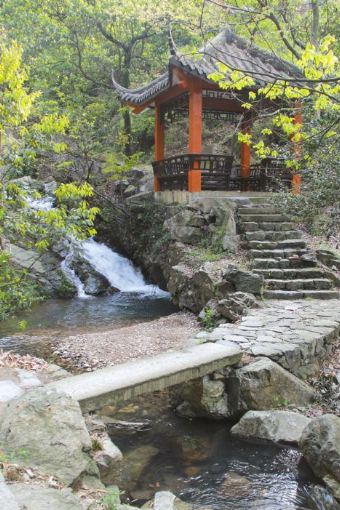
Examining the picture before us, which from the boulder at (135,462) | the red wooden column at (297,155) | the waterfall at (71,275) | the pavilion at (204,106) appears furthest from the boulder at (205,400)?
the waterfall at (71,275)

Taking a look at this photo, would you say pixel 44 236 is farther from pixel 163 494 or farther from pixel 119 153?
pixel 119 153

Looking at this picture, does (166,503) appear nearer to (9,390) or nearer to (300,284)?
(9,390)

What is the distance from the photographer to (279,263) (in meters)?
9.88

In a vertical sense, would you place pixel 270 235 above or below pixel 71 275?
above

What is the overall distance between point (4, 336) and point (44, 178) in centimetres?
895

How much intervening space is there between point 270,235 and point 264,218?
2.31 feet

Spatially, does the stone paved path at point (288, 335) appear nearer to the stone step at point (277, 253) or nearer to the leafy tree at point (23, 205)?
the stone step at point (277, 253)

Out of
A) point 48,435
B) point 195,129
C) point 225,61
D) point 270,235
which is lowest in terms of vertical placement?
point 48,435

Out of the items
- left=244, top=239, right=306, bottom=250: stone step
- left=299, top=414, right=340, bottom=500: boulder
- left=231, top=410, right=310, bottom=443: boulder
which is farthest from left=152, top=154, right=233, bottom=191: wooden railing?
left=299, top=414, right=340, bottom=500: boulder

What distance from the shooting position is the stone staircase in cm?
927

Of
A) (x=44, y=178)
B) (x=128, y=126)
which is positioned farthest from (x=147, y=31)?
(x=44, y=178)

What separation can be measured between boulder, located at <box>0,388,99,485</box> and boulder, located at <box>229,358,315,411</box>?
2545 millimetres

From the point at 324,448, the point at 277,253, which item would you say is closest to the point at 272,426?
the point at 324,448

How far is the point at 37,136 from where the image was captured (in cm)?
635
